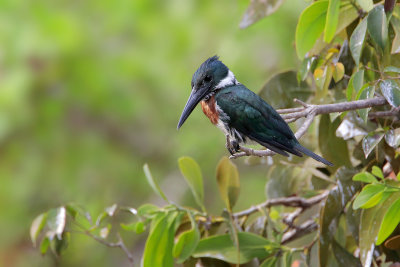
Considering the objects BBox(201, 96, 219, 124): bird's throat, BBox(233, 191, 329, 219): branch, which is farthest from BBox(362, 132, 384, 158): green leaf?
BBox(201, 96, 219, 124): bird's throat

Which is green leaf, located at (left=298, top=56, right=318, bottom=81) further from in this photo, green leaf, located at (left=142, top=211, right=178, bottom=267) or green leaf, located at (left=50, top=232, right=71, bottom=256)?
green leaf, located at (left=50, top=232, right=71, bottom=256)

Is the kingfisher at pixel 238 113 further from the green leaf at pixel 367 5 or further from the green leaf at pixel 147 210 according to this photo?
the green leaf at pixel 367 5

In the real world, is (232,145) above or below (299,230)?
above

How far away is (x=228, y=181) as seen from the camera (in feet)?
6.93

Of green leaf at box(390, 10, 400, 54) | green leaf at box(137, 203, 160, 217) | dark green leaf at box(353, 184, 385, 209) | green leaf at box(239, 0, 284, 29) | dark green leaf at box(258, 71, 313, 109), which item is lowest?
green leaf at box(137, 203, 160, 217)

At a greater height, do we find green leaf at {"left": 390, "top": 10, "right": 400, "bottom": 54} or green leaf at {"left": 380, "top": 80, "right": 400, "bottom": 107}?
green leaf at {"left": 390, "top": 10, "right": 400, "bottom": 54}

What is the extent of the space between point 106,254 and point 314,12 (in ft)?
11.7

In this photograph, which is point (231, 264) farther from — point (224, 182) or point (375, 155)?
point (375, 155)

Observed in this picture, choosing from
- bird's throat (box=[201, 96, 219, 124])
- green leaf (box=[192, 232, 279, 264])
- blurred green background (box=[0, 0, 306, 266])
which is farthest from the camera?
blurred green background (box=[0, 0, 306, 266])

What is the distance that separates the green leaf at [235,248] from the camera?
1.92 metres

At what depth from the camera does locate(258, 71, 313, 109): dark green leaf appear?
2.12 m

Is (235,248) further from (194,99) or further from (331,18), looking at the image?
(331,18)

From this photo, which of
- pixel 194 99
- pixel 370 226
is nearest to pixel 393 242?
pixel 370 226

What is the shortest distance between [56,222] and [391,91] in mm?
1056
